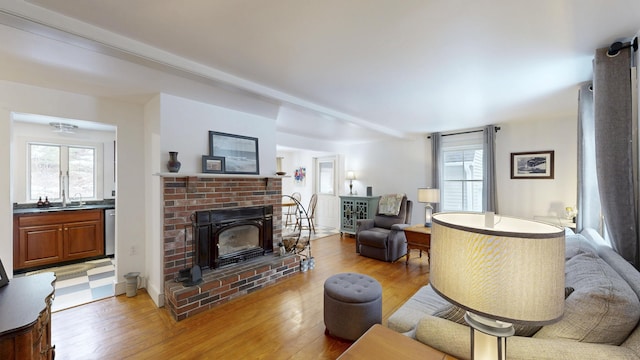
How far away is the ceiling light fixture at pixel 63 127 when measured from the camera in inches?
140

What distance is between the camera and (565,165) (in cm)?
413

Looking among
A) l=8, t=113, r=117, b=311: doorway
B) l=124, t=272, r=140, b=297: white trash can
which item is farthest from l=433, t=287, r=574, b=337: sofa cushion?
l=8, t=113, r=117, b=311: doorway

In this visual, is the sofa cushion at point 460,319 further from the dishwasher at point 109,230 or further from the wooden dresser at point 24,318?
the dishwasher at point 109,230

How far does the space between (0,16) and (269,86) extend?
74.5 inches

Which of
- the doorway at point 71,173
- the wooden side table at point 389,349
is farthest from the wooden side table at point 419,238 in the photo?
the doorway at point 71,173

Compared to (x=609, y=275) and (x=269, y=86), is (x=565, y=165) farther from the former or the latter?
(x=269, y=86)

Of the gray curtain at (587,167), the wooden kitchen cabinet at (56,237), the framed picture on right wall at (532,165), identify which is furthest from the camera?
the framed picture on right wall at (532,165)

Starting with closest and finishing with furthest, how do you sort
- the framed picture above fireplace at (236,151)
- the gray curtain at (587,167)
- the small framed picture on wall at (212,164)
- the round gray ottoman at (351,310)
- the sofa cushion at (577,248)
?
the sofa cushion at (577,248), the round gray ottoman at (351,310), the gray curtain at (587,167), the small framed picture on wall at (212,164), the framed picture above fireplace at (236,151)

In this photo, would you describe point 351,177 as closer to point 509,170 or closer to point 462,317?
point 509,170

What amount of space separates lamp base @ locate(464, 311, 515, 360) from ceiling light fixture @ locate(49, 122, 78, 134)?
504 centimetres

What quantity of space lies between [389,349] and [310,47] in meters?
2.08

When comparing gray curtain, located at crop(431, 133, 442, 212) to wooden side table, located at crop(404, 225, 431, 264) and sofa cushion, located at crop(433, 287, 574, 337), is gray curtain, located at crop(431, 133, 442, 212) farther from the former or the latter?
sofa cushion, located at crop(433, 287, 574, 337)

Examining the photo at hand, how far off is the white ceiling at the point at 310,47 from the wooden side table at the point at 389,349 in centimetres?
186

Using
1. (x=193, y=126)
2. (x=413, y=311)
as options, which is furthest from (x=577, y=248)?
(x=193, y=126)
